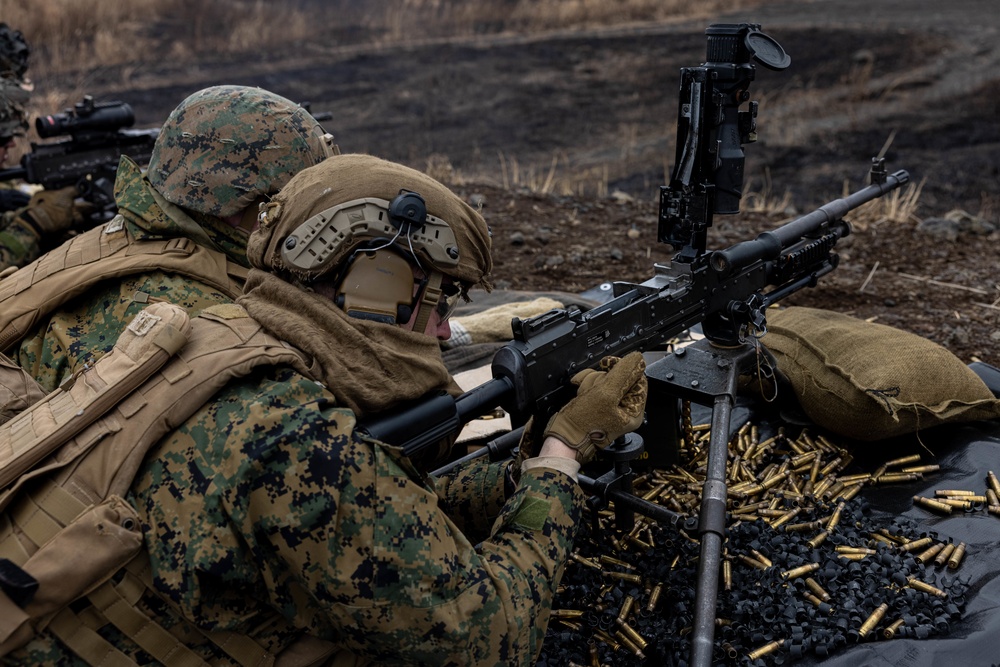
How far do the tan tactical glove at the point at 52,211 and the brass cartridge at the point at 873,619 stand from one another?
230 inches

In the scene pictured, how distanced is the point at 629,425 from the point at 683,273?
109 cm

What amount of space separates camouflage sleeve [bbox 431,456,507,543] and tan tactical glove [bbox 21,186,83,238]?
4.50m

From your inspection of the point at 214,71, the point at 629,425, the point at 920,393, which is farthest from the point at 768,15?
the point at 629,425

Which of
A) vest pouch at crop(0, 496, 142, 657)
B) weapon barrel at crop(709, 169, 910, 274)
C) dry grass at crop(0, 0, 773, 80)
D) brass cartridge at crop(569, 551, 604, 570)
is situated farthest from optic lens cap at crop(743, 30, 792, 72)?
dry grass at crop(0, 0, 773, 80)

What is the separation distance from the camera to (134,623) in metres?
2.35

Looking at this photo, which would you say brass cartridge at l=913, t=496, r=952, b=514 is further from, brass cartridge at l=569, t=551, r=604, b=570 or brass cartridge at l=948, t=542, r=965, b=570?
brass cartridge at l=569, t=551, r=604, b=570

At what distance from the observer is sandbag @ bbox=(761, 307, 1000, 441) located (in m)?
4.31

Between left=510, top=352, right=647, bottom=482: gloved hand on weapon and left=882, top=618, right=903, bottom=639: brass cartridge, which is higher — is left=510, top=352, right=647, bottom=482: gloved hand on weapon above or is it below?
above

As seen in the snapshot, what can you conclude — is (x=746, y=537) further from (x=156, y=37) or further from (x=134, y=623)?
(x=156, y=37)

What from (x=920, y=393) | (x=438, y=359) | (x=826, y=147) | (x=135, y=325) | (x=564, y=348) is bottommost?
(x=826, y=147)

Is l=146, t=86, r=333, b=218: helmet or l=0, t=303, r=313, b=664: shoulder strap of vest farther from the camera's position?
l=146, t=86, r=333, b=218: helmet

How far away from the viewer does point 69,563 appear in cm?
221

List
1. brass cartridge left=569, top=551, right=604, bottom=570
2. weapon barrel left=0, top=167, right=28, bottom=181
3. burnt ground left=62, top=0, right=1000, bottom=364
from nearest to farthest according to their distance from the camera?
brass cartridge left=569, top=551, right=604, bottom=570
weapon barrel left=0, top=167, right=28, bottom=181
burnt ground left=62, top=0, right=1000, bottom=364

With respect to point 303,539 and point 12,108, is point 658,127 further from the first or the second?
point 303,539
